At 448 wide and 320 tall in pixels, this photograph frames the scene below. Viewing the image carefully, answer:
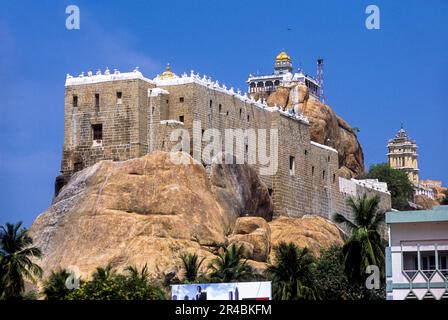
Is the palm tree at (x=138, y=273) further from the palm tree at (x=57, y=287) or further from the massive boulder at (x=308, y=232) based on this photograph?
the massive boulder at (x=308, y=232)

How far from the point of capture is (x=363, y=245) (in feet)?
215

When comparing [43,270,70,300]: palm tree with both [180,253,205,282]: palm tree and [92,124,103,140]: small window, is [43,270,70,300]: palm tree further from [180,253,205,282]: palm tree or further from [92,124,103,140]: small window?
[92,124,103,140]: small window

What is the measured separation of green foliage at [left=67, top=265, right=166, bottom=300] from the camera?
222 ft

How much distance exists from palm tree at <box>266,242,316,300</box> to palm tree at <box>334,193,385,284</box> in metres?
2.69

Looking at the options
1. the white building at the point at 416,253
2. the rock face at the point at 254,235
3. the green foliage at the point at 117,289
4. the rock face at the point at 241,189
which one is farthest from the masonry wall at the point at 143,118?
the white building at the point at 416,253

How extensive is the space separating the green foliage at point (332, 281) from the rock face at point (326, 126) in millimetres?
45366

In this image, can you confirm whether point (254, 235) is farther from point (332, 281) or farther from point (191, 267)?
point (332, 281)

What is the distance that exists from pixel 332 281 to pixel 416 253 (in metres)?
19.7

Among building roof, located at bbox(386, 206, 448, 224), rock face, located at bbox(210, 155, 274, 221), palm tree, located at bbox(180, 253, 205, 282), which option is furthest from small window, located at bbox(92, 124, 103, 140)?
building roof, located at bbox(386, 206, 448, 224)

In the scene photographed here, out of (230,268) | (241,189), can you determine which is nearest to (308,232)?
(241,189)

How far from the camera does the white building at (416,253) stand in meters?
55.3

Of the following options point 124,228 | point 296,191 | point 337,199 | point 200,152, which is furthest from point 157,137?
point 337,199

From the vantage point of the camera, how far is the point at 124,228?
3260 inches
